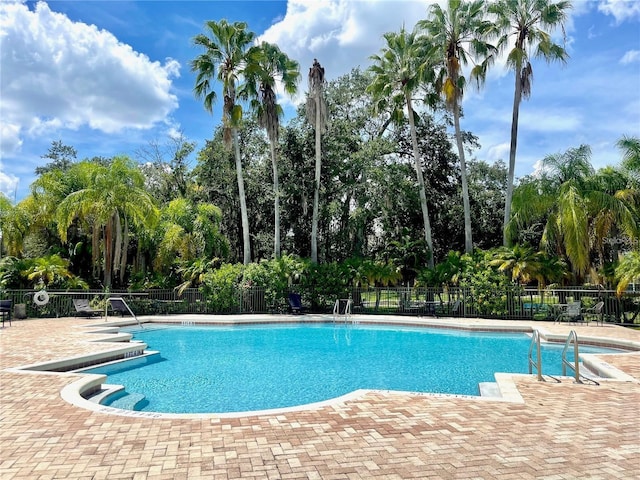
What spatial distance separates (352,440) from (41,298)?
17.4 m

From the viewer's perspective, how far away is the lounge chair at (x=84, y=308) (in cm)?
1792

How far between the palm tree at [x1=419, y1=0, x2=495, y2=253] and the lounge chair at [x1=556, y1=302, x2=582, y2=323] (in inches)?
202

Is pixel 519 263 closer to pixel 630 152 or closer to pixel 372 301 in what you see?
pixel 630 152

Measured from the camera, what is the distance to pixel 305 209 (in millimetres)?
26047

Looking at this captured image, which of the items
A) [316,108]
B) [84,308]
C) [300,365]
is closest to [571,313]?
[300,365]

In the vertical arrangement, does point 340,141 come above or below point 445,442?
above

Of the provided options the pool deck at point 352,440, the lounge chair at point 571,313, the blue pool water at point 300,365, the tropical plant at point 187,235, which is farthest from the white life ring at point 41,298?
the lounge chair at point 571,313

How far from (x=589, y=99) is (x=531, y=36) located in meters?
8.28

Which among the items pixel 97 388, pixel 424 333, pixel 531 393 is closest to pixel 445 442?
pixel 531 393

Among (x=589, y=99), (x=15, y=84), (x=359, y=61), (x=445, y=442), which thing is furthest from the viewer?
(x=359, y=61)

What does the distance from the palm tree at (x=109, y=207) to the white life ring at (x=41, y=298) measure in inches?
133

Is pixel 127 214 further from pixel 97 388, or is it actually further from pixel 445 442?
pixel 445 442

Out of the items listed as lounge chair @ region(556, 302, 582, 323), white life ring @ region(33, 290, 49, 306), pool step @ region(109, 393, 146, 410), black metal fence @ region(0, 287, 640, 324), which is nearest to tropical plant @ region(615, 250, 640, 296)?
lounge chair @ region(556, 302, 582, 323)

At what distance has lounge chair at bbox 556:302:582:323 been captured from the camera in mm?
15672
